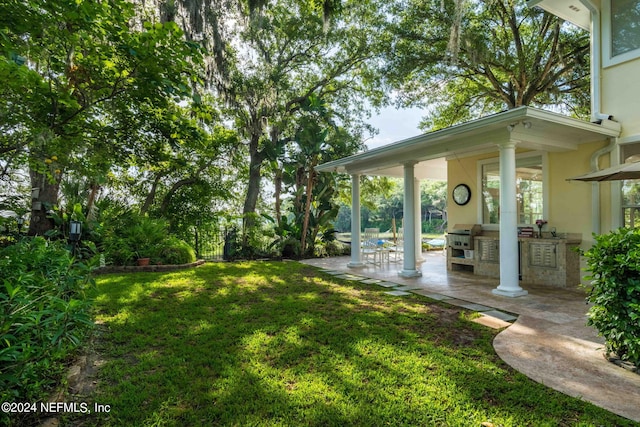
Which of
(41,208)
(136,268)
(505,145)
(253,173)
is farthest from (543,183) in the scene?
(41,208)

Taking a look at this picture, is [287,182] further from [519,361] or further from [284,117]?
[519,361]

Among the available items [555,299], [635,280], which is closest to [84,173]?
[635,280]

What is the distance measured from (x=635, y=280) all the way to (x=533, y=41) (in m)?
9.48

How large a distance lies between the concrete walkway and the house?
0.51m

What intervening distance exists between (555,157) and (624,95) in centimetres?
142

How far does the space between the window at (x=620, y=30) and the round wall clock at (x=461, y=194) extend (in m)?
3.53

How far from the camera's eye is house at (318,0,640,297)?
213 inches

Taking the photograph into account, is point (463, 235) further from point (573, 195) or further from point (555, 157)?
point (555, 157)

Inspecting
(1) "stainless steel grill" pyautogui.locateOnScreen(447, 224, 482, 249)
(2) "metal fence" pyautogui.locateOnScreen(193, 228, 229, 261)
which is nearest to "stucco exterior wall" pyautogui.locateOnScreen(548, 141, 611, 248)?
(1) "stainless steel grill" pyautogui.locateOnScreen(447, 224, 482, 249)

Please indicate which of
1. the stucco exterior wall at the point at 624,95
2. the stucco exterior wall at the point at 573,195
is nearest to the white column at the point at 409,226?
the stucco exterior wall at the point at 573,195

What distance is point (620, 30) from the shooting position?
5.61 m

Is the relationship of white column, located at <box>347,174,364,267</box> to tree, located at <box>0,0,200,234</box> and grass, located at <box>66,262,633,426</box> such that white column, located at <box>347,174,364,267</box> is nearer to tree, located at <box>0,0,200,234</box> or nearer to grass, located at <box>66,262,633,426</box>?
grass, located at <box>66,262,633,426</box>

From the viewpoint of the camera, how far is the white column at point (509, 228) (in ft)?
18.0

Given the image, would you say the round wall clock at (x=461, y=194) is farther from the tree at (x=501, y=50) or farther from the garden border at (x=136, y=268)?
the garden border at (x=136, y=268)
